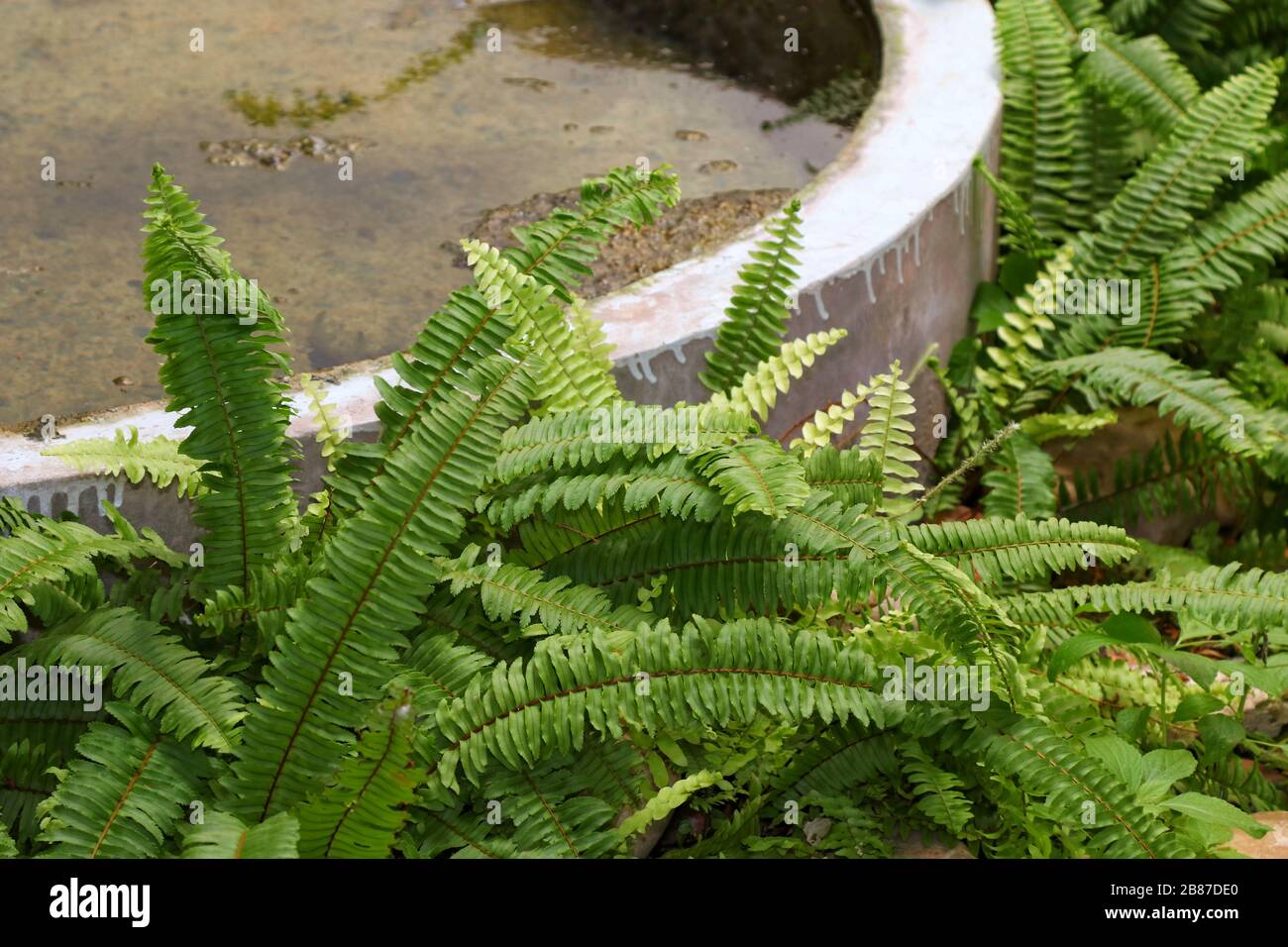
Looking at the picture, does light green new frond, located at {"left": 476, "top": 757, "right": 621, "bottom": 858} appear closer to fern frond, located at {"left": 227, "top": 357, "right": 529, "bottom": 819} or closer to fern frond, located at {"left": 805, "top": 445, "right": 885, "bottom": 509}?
fern frond, located at {"left": 227, "top": 357, "right": 529, "bottom": 819}

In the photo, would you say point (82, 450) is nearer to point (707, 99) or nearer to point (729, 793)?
point (729, 793)

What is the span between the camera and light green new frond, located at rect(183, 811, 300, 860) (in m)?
2.27

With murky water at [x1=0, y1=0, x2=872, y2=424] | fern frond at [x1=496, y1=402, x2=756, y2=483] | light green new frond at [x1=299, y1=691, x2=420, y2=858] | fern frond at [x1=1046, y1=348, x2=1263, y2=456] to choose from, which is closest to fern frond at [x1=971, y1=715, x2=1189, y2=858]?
fern frond at [x1=496, y1=402, x2=756, y2=483]

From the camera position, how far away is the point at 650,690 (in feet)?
8.72

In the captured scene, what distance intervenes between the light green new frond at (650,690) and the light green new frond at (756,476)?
24 cm

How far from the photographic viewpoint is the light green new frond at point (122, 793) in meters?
2.47

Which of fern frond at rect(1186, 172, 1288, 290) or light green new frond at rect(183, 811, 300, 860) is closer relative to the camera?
light green new frond at rect(183, 811, 300, 860)

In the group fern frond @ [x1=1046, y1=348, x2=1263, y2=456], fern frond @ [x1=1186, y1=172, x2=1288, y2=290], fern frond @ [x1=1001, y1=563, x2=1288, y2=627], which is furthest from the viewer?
fern frond @ [x1=1186, y1=172, x2=1288, y2=290]

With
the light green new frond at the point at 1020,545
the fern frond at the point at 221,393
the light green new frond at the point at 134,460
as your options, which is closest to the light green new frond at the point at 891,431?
the light green new frond at the point at 1020,545

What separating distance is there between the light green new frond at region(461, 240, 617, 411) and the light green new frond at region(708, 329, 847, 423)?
33 centimetres

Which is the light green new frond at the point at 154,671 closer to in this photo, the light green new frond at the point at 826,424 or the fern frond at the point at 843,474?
the fern frond at the point at 843,474

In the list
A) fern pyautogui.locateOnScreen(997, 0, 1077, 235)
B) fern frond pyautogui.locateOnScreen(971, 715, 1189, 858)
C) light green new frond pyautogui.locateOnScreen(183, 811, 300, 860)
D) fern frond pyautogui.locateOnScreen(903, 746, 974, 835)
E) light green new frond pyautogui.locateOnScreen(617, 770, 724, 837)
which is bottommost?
fern frond pyautogui.locateOnScreen(903, 746, 974, 835)

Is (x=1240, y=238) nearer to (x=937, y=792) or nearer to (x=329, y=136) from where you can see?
(x=937, y=792)

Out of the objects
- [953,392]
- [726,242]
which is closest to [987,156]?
[953,392]
